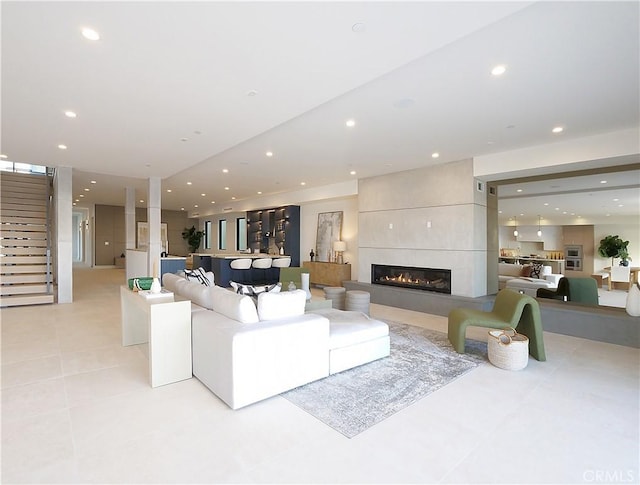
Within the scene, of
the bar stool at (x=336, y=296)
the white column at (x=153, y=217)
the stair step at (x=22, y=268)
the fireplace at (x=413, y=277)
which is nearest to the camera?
the bar stool at (x=336, y=296)

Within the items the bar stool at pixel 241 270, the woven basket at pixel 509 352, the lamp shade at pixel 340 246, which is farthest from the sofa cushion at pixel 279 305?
the bar stool at pixel 241 270

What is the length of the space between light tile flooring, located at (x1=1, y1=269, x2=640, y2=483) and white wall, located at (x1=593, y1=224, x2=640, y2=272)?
1091 centimetres

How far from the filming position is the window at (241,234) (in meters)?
13.8

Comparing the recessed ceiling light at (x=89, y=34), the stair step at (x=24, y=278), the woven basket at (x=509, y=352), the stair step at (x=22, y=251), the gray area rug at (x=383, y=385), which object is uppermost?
the recessed ceiling light at (x=89, y=34)

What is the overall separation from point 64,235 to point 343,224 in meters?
6.82

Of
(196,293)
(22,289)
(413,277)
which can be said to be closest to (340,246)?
(413,277)

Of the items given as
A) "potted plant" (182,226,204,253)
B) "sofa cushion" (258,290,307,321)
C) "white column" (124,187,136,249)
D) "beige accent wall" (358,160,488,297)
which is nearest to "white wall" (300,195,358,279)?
"beige accent wall" (358,160,488,297)

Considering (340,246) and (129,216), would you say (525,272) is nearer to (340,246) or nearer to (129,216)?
(340,246)

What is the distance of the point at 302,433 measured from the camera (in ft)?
7.50

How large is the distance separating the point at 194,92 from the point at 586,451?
4463 mm

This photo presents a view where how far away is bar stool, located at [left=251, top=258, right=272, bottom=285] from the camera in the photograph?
30.4 ft

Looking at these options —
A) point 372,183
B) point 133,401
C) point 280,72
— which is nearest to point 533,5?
point 280,72

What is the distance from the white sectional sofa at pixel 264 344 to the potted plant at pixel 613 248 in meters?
12.3

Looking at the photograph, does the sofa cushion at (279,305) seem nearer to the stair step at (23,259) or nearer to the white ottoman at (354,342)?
the white ottoman at (354,342)
